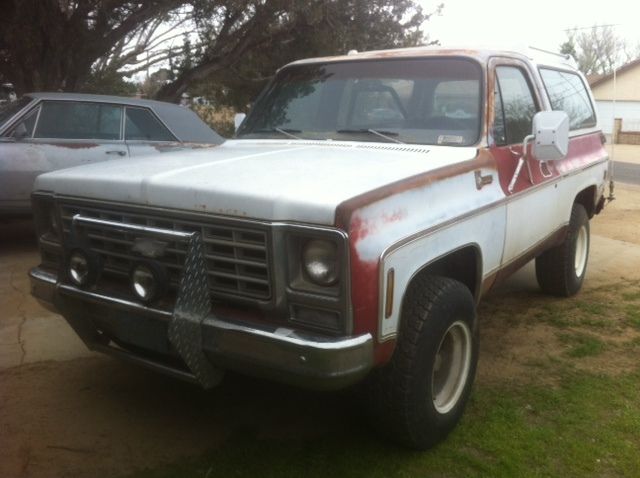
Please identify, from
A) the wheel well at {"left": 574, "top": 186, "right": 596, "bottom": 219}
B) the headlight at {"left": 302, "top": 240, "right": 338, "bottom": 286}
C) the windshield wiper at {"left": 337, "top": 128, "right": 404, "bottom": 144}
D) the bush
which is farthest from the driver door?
the bush

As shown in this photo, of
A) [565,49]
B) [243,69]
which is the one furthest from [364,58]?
[565,49]

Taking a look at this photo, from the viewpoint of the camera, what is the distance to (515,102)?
13.5 feet

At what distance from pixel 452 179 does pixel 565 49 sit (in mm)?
46471

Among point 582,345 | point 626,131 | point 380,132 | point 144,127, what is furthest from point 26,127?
Answer: point 626,131

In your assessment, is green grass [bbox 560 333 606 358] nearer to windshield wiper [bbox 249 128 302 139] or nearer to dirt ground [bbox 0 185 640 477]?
dirt ground [bbox 0 185 640 477]

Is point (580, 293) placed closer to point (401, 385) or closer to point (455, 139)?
point (455, 139)

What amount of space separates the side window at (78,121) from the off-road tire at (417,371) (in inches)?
206

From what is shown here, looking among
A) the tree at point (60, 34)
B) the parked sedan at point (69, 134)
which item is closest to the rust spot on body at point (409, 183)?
the parked sedan at point (69, 134)

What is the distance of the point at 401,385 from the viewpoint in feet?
9.10

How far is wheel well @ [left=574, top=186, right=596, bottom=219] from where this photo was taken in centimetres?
538

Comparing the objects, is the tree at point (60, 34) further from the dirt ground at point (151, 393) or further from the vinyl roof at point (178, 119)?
the dirt ground at point (151, 393)

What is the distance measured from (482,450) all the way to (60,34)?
10.6m

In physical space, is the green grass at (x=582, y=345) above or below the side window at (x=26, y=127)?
below

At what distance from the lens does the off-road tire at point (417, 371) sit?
2781 millimetres
